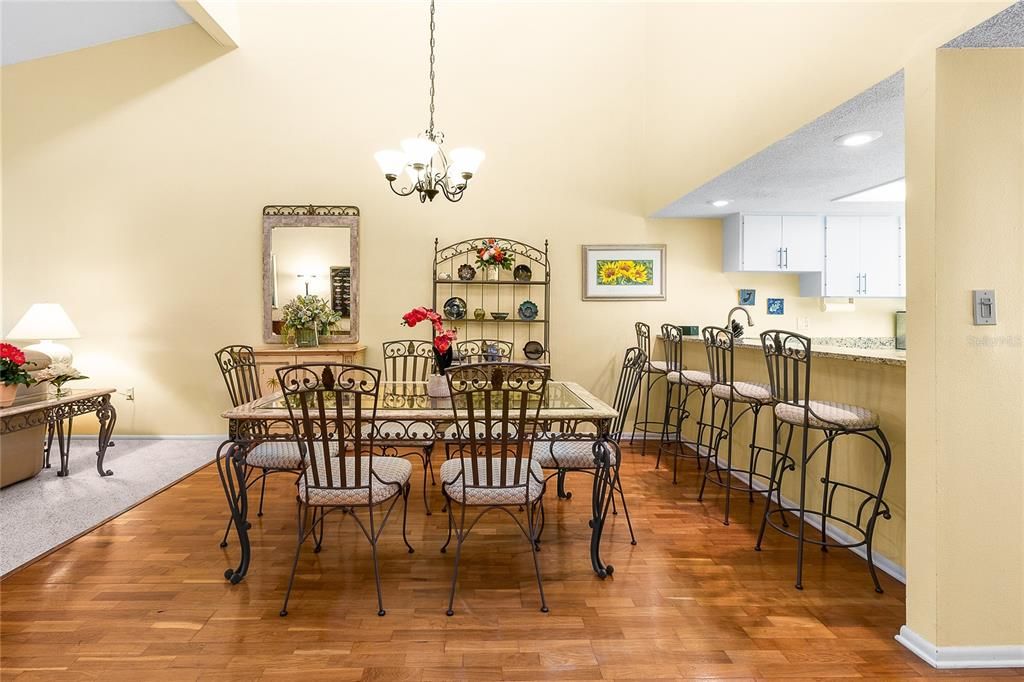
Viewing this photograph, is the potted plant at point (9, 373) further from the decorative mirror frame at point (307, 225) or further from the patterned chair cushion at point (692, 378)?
the patterned chair cushion at point (692, 378)

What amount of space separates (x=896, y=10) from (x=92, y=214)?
6019mm

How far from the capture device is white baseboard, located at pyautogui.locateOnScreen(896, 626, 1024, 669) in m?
1.82

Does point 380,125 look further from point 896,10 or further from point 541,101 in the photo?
point 896,10

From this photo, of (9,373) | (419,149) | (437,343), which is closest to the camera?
(437,343)

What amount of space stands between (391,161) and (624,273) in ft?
8.91

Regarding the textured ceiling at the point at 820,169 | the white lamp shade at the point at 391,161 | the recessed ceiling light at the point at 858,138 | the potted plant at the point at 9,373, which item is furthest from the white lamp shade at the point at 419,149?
the potted plant at the point at 9,373

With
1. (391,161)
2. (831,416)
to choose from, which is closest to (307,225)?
(391,161)

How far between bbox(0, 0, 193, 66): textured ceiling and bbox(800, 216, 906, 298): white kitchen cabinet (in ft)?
20.2

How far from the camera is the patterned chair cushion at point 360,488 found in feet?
7.27

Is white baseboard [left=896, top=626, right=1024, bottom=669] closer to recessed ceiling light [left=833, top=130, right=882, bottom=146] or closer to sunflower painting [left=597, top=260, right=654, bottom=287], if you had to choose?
recessed ceiling light [left=833, top=130, right=882, bottom=146]

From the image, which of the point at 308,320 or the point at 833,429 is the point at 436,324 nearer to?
the point at 833,429

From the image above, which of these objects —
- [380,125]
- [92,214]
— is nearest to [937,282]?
[380,125]

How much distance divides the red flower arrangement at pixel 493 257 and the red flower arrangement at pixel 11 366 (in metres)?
3.27

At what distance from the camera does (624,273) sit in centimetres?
504
